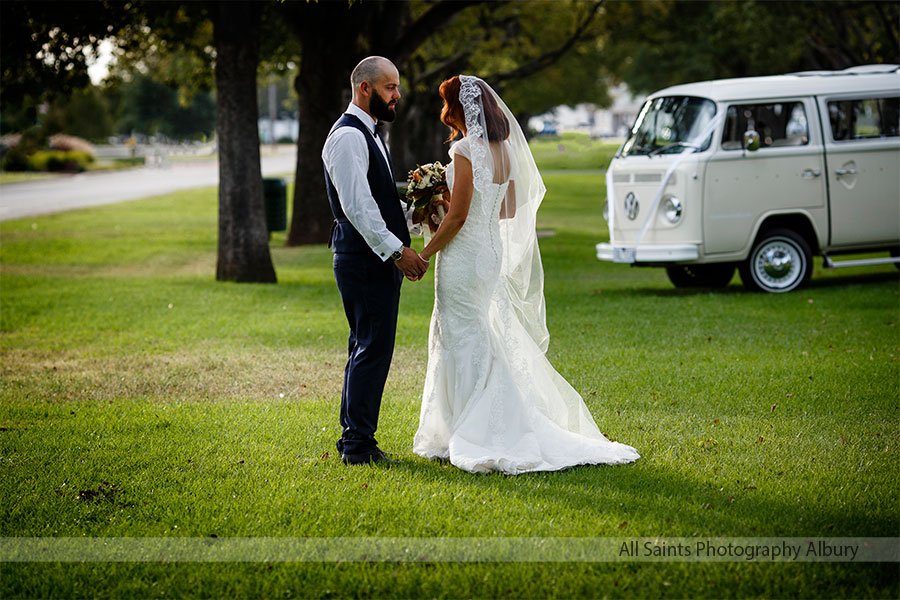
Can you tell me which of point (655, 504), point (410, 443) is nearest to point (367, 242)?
point (410, 443)

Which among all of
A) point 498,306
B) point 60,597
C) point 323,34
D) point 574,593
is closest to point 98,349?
point 498,306

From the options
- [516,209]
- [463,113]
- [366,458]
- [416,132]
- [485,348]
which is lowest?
[366,458]

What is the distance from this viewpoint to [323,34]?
20562mm

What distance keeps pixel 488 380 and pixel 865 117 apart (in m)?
10.1

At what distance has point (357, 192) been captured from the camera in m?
6.03

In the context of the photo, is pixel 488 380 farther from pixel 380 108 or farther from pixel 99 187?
pixel 99 187

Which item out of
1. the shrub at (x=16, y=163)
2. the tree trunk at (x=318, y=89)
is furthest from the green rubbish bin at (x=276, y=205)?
the shrub at (x=16, y=163)

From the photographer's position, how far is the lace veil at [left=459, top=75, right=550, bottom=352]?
6465 millimetres

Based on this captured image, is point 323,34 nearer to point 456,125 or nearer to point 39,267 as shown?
point 39,267

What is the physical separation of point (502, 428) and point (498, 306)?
81cm

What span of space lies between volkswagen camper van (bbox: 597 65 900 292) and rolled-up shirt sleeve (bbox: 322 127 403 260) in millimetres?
8277

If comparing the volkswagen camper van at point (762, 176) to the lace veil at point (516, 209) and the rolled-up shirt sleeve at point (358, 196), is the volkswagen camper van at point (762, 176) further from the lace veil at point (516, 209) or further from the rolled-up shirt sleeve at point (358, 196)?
the rolled-up shirt sleeve at point (358, 196)

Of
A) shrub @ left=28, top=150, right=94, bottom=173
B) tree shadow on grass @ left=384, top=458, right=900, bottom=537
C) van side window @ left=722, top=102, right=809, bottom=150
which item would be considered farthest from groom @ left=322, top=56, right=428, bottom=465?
shrub @ left=28, top=150, right=94, bottom=173

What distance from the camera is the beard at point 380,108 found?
6246 mm
